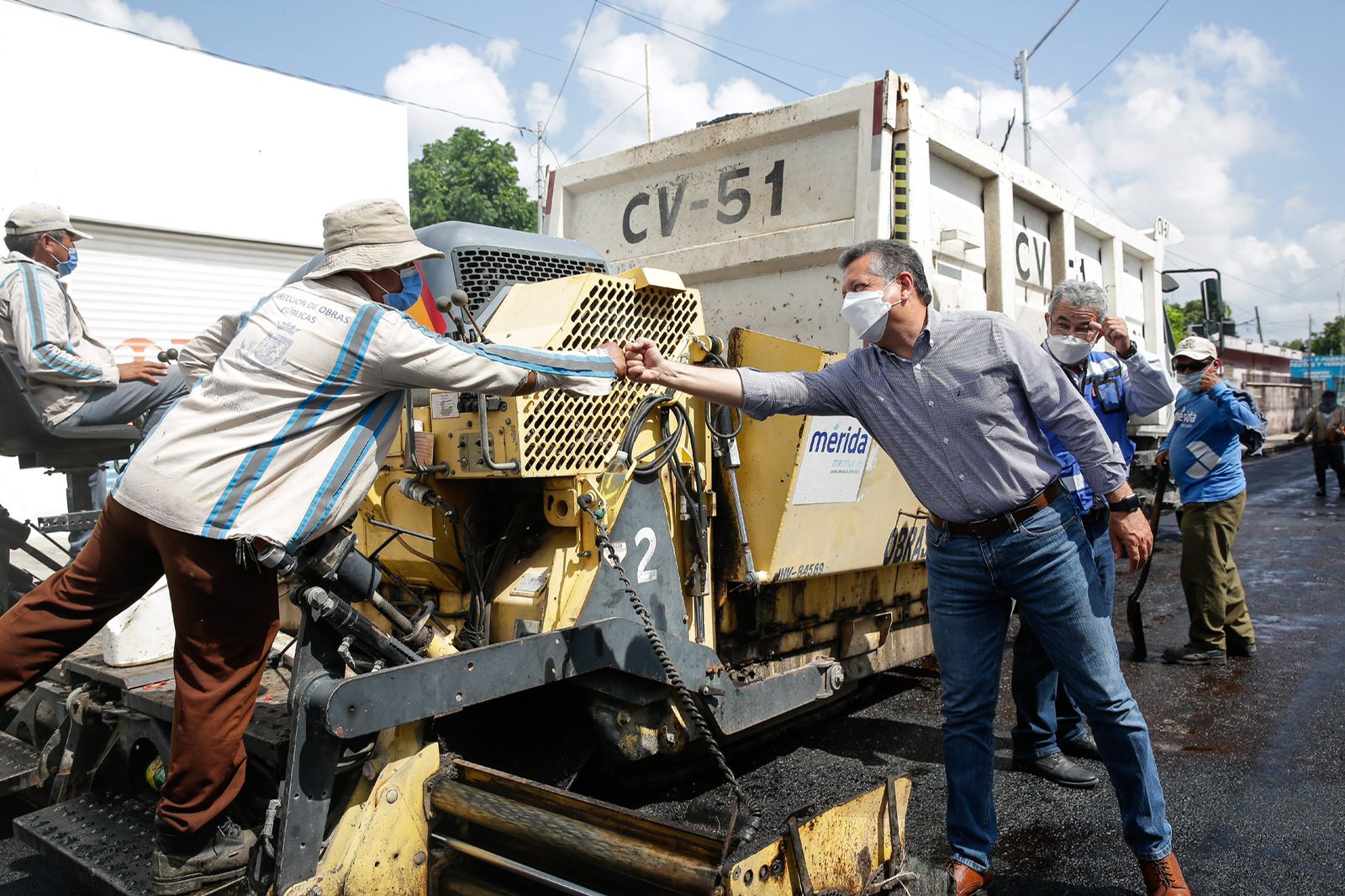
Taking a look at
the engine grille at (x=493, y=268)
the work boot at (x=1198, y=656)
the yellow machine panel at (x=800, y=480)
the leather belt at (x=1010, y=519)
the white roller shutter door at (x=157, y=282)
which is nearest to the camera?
the leather belt at (x=1010, y=519)

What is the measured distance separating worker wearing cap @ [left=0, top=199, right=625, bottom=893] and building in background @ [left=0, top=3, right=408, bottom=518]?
27.1ft

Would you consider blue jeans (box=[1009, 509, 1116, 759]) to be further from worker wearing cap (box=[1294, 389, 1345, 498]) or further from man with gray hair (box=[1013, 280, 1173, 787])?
worker wearing cap (box=[1294, 389, 1345, 498])

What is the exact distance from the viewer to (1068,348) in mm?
3535

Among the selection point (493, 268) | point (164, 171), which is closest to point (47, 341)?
point (493, 268)

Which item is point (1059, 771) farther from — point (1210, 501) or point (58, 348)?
point (58, 348)

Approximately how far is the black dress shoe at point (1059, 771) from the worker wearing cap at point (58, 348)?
3817mm

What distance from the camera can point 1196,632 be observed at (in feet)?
17.4

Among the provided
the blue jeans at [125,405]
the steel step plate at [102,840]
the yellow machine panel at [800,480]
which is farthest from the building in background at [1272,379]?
the steel step plate at [102,840]

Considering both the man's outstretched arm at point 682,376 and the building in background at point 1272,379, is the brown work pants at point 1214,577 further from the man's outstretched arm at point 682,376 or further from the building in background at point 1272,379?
the building in background at point 1272,379

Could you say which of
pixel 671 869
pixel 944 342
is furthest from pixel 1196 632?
pixel 671 869

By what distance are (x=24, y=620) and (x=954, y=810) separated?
8.57 ft

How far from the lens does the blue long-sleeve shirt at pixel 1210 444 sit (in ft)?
17.3

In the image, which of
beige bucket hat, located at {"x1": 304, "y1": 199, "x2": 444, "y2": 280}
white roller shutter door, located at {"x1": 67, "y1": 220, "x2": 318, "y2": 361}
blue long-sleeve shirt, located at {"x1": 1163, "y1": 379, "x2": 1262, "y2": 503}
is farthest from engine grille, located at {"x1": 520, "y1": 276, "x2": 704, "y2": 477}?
white roller shutter door, located at {"x1": 67, "y1": 220, "x2": 318, "y2": 361}

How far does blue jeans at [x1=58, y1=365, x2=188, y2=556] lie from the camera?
4.12 m
